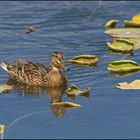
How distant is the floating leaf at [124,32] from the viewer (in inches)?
663

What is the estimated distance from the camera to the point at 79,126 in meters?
11.2

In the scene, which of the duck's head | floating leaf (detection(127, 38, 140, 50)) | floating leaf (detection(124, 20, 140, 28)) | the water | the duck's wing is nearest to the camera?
the water

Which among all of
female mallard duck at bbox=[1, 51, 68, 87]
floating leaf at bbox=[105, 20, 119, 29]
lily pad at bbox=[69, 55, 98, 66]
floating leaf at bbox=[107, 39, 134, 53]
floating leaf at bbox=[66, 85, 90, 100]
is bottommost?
floating leaf at bbox=[66, 85, 90, 100]

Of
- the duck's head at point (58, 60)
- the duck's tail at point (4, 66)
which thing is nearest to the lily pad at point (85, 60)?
the duck's head at point (58, 60)

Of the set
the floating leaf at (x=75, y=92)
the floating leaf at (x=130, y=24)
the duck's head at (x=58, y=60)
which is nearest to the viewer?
the floating leaf at (x=75, y=92)

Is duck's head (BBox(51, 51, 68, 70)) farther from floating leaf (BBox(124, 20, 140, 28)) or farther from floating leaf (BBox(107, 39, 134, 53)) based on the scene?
floating leaf (BBox(124, 20, 140, 28))

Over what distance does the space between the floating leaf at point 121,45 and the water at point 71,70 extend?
198 millimetres

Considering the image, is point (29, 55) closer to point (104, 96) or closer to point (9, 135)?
point (104, 96)

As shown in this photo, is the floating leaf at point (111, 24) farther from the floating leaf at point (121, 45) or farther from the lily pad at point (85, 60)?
the lily pad at point (85, 60)

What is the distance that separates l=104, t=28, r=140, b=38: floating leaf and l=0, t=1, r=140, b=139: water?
18 centimetres

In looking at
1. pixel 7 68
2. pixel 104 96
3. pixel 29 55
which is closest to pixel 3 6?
pixel 29 55

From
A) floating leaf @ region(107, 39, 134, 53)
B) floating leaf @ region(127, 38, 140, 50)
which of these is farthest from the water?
floating leaf @ region(127, 38, 140, 50)

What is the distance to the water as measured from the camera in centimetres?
1116

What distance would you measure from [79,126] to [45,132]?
0.57m
